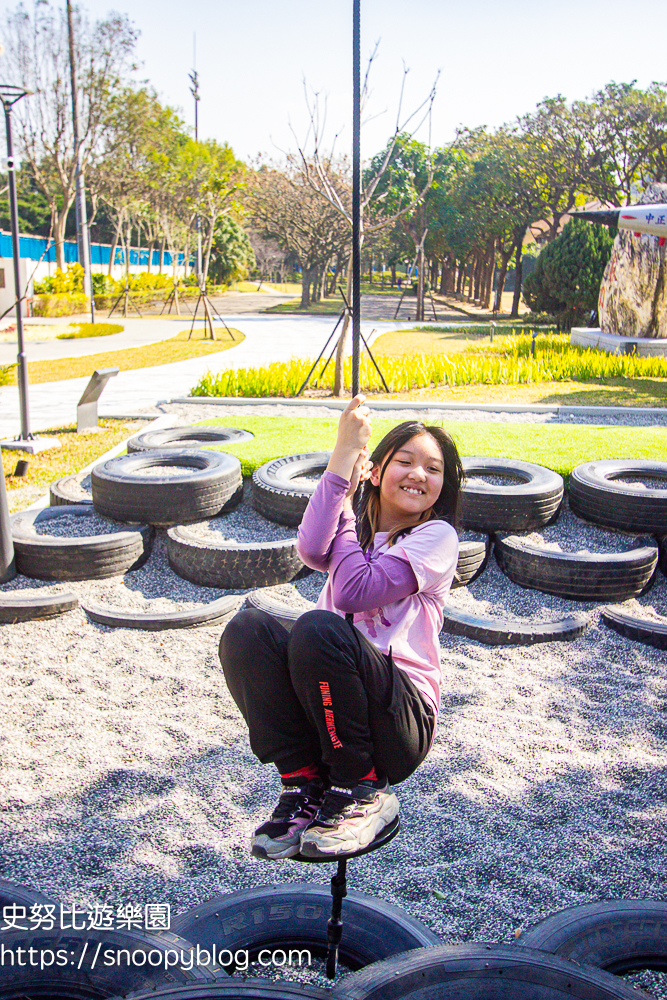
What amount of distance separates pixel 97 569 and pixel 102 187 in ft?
103

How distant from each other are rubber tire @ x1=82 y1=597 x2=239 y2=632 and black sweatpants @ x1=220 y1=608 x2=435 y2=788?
6.19ft

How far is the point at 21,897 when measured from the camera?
72.6 inches

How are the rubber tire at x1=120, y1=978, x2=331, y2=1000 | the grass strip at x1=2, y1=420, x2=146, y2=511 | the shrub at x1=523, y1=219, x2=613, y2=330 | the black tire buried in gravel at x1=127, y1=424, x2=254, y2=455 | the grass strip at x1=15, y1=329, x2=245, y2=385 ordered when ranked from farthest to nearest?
the shrub at x1=523, y1=219, x2=613, y2=330, the grass strip at x1=15, y1=329, x2=245, y2=385, the black tire buried in gravel at x1=127, y1=424, x2=254, y2=455, the grass strip at x1=2, y1=420, x2=146, y2=511, the rubber tire at x1=120, y1=978, x2=331, y2=1000

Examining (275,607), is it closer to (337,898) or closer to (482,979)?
(337,898)

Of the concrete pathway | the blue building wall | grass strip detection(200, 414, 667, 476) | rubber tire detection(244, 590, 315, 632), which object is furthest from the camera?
the blue building wall

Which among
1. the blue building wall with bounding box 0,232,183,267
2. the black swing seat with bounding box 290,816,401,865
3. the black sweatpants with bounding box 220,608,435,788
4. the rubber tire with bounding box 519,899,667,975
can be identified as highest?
the blue building wall with bounding box 0,232,183,267

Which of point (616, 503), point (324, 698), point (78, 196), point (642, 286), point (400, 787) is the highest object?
point (78, 196)

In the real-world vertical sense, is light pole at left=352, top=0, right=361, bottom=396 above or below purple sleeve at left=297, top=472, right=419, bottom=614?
above

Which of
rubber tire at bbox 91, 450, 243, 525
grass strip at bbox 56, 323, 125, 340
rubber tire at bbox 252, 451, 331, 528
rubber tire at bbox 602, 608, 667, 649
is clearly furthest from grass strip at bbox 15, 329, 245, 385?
rubber tire at bbox 602, 608, 667, 649

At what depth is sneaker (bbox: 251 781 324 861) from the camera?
154 centimetres

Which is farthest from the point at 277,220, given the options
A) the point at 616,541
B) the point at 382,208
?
the point at 616,541

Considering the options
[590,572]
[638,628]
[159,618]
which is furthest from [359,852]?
[590,572]

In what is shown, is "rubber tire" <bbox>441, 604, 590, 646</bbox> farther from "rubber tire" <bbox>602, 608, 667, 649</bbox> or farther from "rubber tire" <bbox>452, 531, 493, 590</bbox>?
"rubber tire" <bbox>452, 531, 493, 590</bbox>

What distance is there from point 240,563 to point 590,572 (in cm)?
177
